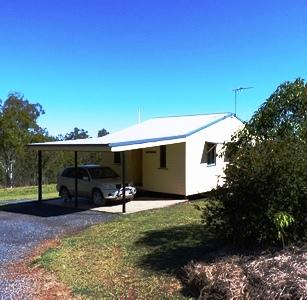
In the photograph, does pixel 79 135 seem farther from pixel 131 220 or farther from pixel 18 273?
pixel 18 273

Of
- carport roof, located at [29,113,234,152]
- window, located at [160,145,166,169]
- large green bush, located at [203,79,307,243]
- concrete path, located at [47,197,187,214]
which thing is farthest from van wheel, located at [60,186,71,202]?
large green bush, located at [203,79,307,243]

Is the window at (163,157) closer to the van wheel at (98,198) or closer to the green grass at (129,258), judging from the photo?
the van wheel at (98,198)

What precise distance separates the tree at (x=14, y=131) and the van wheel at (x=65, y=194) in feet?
56.0

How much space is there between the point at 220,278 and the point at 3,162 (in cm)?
3494

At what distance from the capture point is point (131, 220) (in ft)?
48.4

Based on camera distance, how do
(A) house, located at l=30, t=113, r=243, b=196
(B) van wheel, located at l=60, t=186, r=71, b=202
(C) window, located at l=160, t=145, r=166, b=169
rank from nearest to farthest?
(A) house, located at l=30, t=113, r=243, b=196
(B) van wheel, located at l=60, t=186, r=71, b=202
(C) window, located at l=160, t=145, r=166, b=169

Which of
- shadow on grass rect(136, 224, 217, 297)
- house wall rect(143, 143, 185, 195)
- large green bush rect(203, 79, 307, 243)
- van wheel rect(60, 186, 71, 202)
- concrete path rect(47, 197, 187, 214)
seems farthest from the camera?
van wheel rect(60, 186, 71, 202)

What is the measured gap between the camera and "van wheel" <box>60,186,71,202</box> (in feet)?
68.3

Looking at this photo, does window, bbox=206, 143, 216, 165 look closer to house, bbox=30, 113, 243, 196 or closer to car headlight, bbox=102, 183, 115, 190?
house, bbox=30, 113, 243, 196

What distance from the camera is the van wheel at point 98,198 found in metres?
19.0

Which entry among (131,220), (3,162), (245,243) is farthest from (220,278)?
(3,162)

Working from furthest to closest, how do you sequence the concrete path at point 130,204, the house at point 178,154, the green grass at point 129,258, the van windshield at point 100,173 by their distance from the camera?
the house at point 178,154 → the van windshield at point 100,173 → the concrete path at point 130,204 → the green grass at point 129,258

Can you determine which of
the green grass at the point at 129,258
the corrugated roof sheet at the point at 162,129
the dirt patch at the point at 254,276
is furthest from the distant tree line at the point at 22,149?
the dirt patch at the point at 254,276

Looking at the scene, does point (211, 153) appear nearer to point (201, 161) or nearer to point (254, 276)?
point (201, 161)
